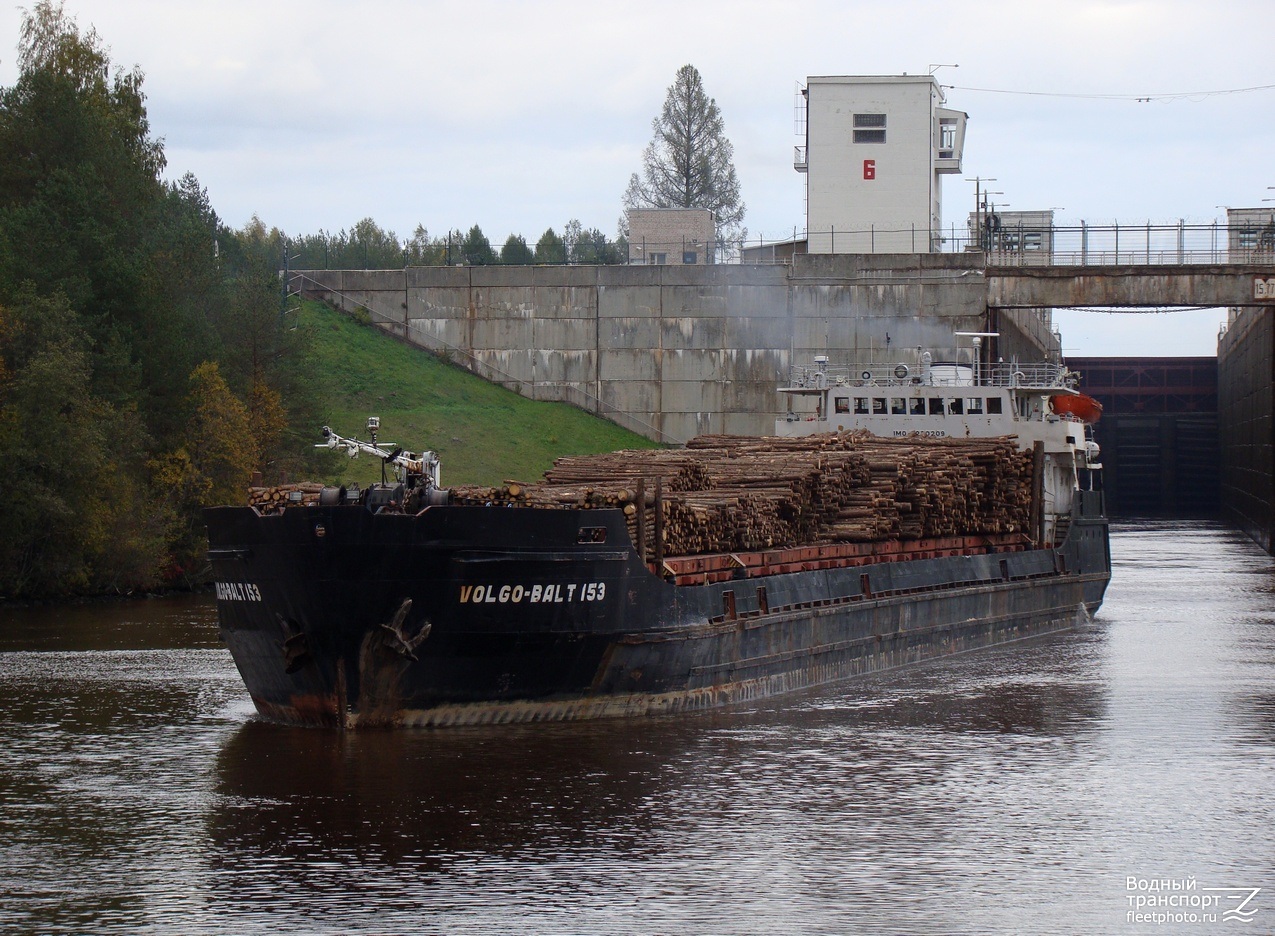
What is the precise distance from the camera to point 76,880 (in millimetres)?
15414

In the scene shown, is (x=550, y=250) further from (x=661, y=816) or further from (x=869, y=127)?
(x=661, y=816)

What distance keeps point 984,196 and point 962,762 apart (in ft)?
153

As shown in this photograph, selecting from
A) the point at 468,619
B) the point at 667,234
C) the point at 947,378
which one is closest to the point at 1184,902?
the point at 468,619

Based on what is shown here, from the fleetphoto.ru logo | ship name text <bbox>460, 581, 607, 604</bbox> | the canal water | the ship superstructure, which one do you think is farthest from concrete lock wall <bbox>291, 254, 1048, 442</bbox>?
the fleetphoto.ru logo

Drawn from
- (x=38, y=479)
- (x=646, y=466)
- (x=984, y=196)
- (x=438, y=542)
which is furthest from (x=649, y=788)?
(x=984, y=196)

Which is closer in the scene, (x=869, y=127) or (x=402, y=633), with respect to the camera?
(x=402, y=633)

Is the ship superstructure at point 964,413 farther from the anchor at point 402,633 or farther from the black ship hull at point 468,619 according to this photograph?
the anchor at point 402,633

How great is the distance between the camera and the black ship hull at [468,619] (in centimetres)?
2059

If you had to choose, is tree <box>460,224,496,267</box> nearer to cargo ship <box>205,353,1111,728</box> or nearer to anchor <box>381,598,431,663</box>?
cargo ship <box>205,353,1111,728</box>

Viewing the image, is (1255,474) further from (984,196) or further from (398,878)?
(398,878)

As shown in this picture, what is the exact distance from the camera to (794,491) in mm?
27984

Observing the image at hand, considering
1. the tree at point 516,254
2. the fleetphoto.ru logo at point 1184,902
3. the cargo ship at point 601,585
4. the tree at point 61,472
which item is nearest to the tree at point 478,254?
the tree at point 516,254

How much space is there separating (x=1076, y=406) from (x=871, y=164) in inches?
891

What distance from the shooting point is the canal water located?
14.6 m
